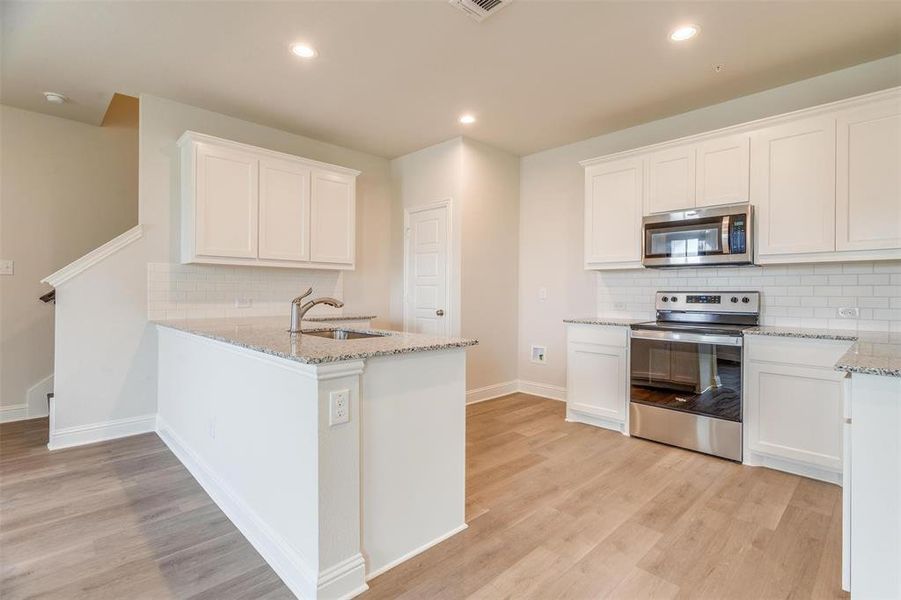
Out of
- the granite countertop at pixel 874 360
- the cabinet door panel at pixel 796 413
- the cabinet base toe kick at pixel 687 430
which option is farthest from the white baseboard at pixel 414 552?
the cabinet door panel at pixel 796 413

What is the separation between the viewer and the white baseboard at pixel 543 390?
15.0 ft

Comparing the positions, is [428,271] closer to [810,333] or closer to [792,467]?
[810,333]

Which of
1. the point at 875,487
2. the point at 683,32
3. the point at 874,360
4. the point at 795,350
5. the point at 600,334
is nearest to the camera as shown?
the point at 875,487

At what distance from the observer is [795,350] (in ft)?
8.91

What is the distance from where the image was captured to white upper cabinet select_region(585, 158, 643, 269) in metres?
3.69

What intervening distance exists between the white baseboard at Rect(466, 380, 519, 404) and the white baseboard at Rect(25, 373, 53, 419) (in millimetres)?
3911

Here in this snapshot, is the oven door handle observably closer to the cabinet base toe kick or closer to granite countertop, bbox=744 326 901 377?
granite countertop, bbox=744 326 901 377

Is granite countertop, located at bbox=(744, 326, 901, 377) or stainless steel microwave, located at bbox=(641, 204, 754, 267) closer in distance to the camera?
granite countertop, located at bbox=(744, 326, 901, 377)

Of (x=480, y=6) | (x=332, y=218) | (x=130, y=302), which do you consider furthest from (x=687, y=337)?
(x=130, y=302)

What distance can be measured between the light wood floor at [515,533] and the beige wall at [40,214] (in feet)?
3.76

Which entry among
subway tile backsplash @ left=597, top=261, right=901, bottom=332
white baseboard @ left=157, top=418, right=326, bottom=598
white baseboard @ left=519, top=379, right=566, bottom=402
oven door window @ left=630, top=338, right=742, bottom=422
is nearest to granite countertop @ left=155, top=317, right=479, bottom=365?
white baseboard @ left=157, top=418, right=326, bottom=598

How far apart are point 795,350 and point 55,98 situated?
19.2ft

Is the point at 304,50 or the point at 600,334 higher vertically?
the point at 304,50

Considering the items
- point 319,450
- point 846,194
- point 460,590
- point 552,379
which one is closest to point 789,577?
point 460,590
